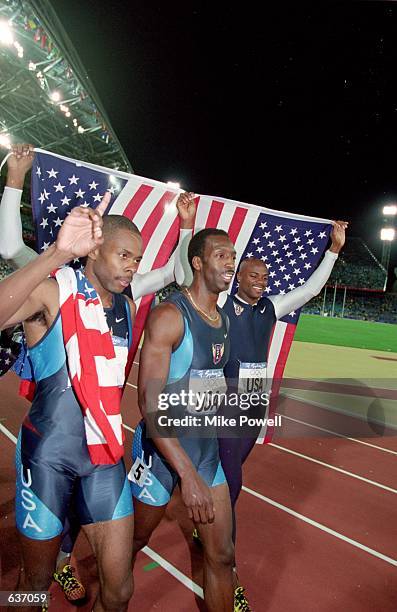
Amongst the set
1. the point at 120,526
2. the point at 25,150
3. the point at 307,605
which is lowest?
the point at 307,605

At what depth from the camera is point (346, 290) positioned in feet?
177

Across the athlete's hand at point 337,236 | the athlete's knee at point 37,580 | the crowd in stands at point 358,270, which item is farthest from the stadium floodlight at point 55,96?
the crowd in stands at point 358,270

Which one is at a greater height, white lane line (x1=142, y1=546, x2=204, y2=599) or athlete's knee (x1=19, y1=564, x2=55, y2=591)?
athlete's knee (x1=19, y1=564, x2=55, y2=591)

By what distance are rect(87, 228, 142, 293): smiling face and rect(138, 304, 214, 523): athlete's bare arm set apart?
312 mm

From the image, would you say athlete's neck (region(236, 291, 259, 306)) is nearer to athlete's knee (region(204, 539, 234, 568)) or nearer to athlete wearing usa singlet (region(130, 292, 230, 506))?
athlete wearing usa singlet (region(130, 292, 230, 506))

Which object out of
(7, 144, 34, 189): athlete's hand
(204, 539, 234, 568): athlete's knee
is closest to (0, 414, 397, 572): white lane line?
(204, 539, 234, 568): athlete's knee

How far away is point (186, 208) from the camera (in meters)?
3.89

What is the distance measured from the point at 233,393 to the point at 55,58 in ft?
48.2

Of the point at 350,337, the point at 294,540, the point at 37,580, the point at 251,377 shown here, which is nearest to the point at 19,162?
the point at 251,377

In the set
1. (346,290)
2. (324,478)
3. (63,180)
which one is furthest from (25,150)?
(346,290)

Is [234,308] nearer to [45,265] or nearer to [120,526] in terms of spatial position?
[120,526]

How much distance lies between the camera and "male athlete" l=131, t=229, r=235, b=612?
2508mm

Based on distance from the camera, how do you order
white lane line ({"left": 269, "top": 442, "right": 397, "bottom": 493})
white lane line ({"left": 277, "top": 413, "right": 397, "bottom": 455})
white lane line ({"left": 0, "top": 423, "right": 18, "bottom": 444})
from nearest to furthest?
white lane line ({"left": 269, "top": 442, "right": 397, "bottom": 493}), white lane line ({"left": 0, "top": 423, "right": 18, "bottom": 444}), white lane line ({"left": 277, "top": 413, "right": 397, "bottom": 455})

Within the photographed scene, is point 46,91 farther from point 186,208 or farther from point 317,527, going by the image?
point 317,527
